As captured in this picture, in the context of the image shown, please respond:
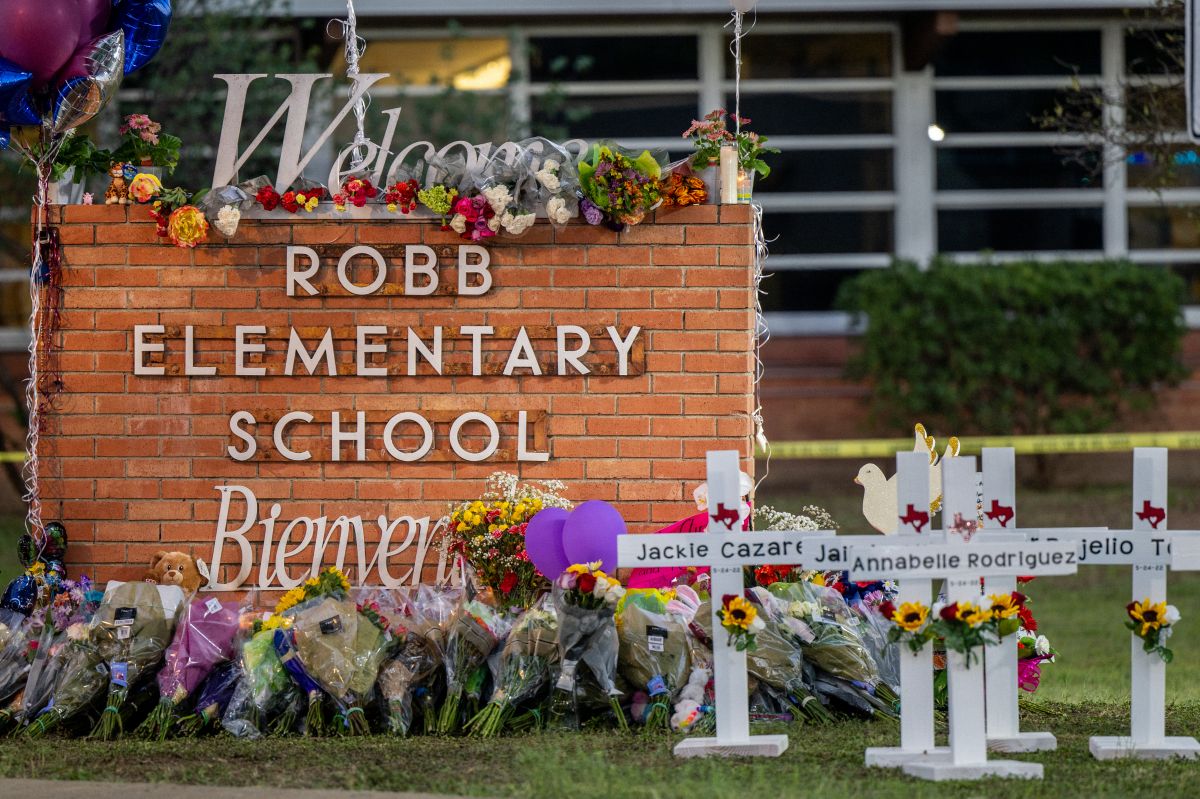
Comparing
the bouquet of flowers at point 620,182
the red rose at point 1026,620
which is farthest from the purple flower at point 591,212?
the red rose at point 1026,620

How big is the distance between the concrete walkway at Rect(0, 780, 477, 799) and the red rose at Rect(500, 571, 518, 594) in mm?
1898

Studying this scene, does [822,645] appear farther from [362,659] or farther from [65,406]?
[65,406]

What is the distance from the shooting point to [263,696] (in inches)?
219

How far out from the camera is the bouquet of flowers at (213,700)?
18.4 feet

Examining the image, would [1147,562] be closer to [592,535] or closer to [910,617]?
[910,617]

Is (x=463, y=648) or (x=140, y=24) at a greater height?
(x=140, y=24)

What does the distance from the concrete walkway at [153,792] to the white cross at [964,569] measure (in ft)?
5.17

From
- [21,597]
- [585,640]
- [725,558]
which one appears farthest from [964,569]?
[21,597]

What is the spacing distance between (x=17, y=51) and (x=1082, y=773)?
Answer: 5.11 metres

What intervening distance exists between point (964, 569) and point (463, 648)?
1.99 m

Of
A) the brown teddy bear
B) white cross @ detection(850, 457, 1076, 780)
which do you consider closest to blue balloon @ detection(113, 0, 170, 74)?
the brown teddy bear

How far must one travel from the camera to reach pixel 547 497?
6.64 m

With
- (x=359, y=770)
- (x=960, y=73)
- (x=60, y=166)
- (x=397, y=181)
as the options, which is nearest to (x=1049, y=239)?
(x=960, y=73)

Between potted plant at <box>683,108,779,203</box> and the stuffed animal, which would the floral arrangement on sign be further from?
the stuffed animal
